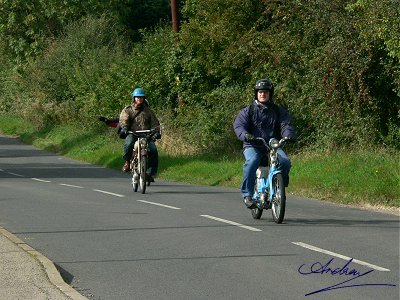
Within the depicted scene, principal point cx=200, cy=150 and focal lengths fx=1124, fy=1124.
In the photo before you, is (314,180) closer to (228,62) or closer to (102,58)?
(228,62)

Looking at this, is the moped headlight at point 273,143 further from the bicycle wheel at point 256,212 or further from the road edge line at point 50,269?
the road edge line at point 50,269

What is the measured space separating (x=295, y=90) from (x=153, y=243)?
52.9 feet

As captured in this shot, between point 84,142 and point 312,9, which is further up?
point 312,9

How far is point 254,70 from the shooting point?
30.1 meters

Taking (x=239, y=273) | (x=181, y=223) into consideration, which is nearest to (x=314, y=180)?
(x=181, y=223)

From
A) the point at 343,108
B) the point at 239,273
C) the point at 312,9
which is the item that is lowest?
the point at 239,273

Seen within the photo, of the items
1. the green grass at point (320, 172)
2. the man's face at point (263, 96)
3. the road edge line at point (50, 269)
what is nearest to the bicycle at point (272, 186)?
the man's face at point (263, 96)

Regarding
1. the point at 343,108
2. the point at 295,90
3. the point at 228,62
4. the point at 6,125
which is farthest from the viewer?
the point at 6,125

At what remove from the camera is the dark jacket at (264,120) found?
1502 centimetres

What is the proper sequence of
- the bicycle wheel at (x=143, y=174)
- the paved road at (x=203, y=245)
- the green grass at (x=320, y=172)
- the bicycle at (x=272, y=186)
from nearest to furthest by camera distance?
the paved road at (x=203, y=245) < the bicycle at (x=272, y=186) < the green grass at (x=320, y=172) < the bicycle wheel at (x=143, y=174)

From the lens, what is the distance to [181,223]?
49.8ft

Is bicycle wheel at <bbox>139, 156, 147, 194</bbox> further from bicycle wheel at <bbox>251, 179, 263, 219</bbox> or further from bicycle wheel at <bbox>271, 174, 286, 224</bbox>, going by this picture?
bicycle wheel at <bbox>271, 174, 286, 224</bbox>

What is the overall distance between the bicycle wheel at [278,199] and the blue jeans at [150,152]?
6557mm
